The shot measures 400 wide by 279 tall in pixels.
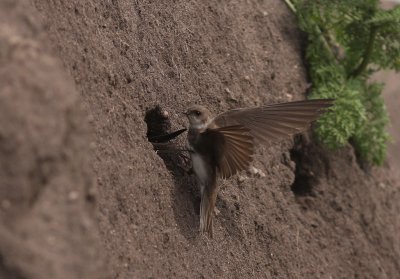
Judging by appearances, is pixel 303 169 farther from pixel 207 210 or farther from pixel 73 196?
pixel 73 196

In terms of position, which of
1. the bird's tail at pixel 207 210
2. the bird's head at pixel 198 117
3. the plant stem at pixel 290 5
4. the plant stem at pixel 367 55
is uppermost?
the bird's head at pixel 198 117

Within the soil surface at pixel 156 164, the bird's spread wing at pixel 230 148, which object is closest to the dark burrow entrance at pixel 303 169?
the soil surface at pixel 156 164

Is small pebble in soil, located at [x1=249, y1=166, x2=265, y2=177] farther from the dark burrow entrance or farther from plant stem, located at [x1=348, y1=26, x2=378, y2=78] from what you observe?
plant stem, located at [x1=348, y1=26, x2=378, y2=78]

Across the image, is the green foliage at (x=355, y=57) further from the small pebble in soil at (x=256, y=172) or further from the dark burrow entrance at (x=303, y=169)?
the small pebble in soil at (x=256, y=172)

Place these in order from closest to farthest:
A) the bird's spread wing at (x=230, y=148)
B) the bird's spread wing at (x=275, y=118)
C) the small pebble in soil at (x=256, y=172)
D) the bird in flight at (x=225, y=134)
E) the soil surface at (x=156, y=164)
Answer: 1. the soil surface at (x=156, y=164)
2. the bird's spread wing at (x=230, y=148)
3. the bird in flight at (x=225, y=134)
4. the bird's spread wing at (x=275, y=118)
5. the small pebble in soil at (x=256, y=172)

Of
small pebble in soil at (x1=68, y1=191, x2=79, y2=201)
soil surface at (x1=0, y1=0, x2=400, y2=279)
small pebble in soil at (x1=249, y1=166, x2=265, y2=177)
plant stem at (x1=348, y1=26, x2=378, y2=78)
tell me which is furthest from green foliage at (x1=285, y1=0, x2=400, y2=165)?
small pebble in soil at (x1=68, y1=191, x2=79, y2=201)

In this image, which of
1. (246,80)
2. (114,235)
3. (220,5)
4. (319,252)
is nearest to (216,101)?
(246,80)

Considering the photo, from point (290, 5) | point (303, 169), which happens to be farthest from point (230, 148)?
point (290, 5)
